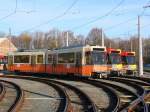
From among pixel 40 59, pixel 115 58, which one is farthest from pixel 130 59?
pixel 40 59

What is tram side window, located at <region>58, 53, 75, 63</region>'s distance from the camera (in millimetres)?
39700

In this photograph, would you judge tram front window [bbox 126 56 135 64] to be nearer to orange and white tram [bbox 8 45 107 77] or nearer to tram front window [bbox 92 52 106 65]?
orange and white tram [bbox 8 45 107 77]

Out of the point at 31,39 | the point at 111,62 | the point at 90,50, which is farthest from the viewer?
the point at 31,39

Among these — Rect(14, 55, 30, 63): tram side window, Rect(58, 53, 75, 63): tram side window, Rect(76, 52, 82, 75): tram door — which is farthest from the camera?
Rect(14, 55, 30, 63): tram side window

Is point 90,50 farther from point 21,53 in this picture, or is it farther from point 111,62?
point 21,53

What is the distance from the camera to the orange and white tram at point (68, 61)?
3784 centimetres

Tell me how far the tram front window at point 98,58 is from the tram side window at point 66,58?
87.0 inches

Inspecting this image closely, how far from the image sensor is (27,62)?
168 feet

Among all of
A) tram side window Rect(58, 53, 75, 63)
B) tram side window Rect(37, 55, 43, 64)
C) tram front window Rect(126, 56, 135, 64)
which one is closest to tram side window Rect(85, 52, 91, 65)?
tram side window Rect(58, 53, 75, 63)

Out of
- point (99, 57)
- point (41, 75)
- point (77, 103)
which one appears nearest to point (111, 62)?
point (99, 57)

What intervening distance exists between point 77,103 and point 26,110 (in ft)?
10.0

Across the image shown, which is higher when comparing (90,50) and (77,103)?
(90,50)

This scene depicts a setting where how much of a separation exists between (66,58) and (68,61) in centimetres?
79

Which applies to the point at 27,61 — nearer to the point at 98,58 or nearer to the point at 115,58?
the point at 115,58
